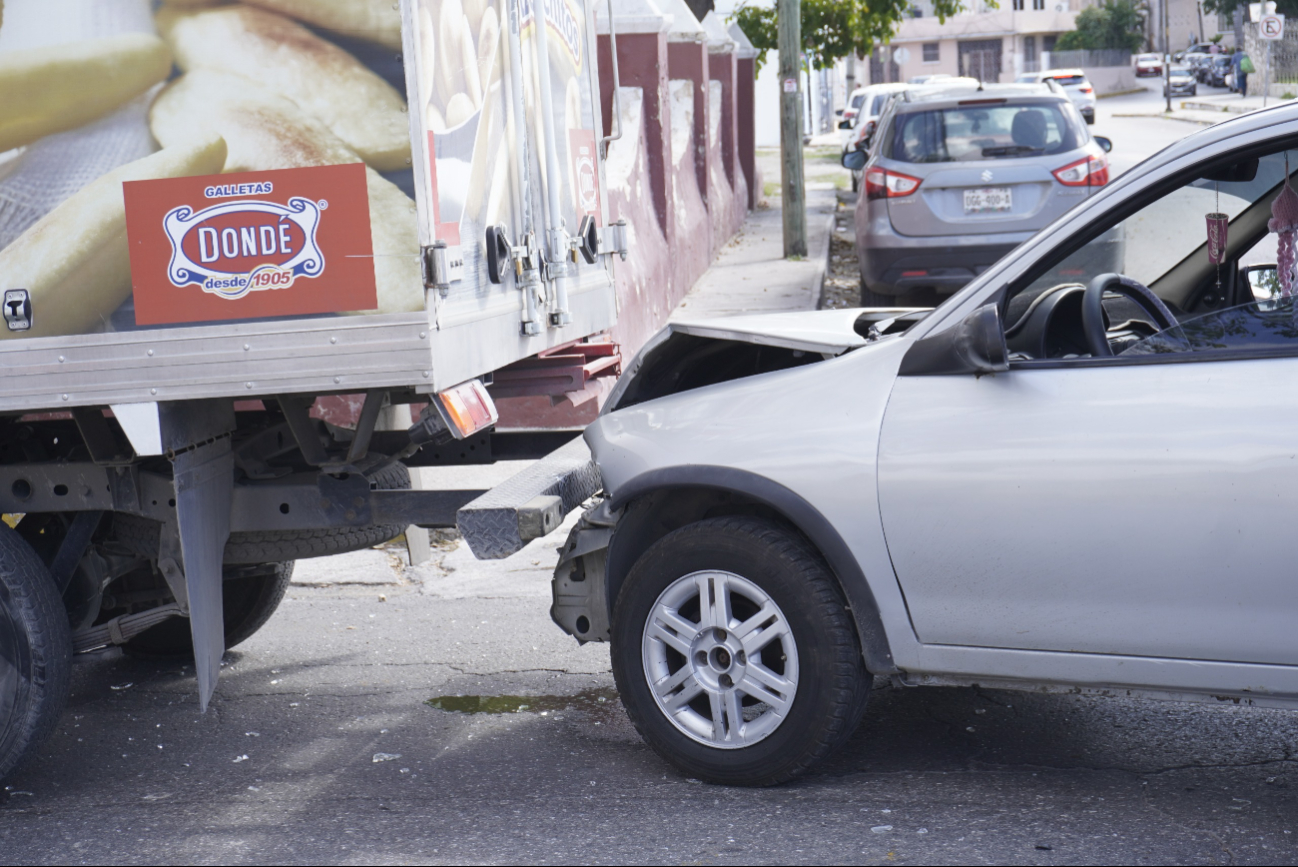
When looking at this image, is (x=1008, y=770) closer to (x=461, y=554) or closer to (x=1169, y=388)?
(x=1169, y=388)

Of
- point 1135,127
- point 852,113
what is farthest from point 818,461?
point 1135,127

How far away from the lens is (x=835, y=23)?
25.3 meters

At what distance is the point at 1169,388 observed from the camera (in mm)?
3441

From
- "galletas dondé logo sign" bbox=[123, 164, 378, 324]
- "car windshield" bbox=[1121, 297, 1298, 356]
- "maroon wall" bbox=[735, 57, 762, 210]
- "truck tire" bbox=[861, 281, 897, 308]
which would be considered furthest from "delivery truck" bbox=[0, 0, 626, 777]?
"maroon wall" bbox=[735, 57, 762, 210]

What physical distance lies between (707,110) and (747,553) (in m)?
12.9

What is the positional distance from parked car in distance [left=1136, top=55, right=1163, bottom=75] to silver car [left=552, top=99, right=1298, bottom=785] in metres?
78.4

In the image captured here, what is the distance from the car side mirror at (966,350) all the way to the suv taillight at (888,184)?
8.07 meters

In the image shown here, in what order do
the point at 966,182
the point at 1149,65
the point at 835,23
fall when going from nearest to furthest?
1. the point at 966,182
2. the point at 835,23
3. the point at 1149,65

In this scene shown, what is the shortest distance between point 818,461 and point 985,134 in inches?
342

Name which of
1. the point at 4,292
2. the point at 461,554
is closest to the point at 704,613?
the point at 4,292

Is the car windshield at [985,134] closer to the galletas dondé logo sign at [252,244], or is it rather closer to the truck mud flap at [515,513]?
the truck mud flap at [515,513]

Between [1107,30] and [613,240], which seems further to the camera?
[1107,30]

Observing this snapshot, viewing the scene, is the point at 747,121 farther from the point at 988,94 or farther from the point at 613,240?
the point at 613,240

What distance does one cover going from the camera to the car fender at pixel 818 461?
3.74 m
